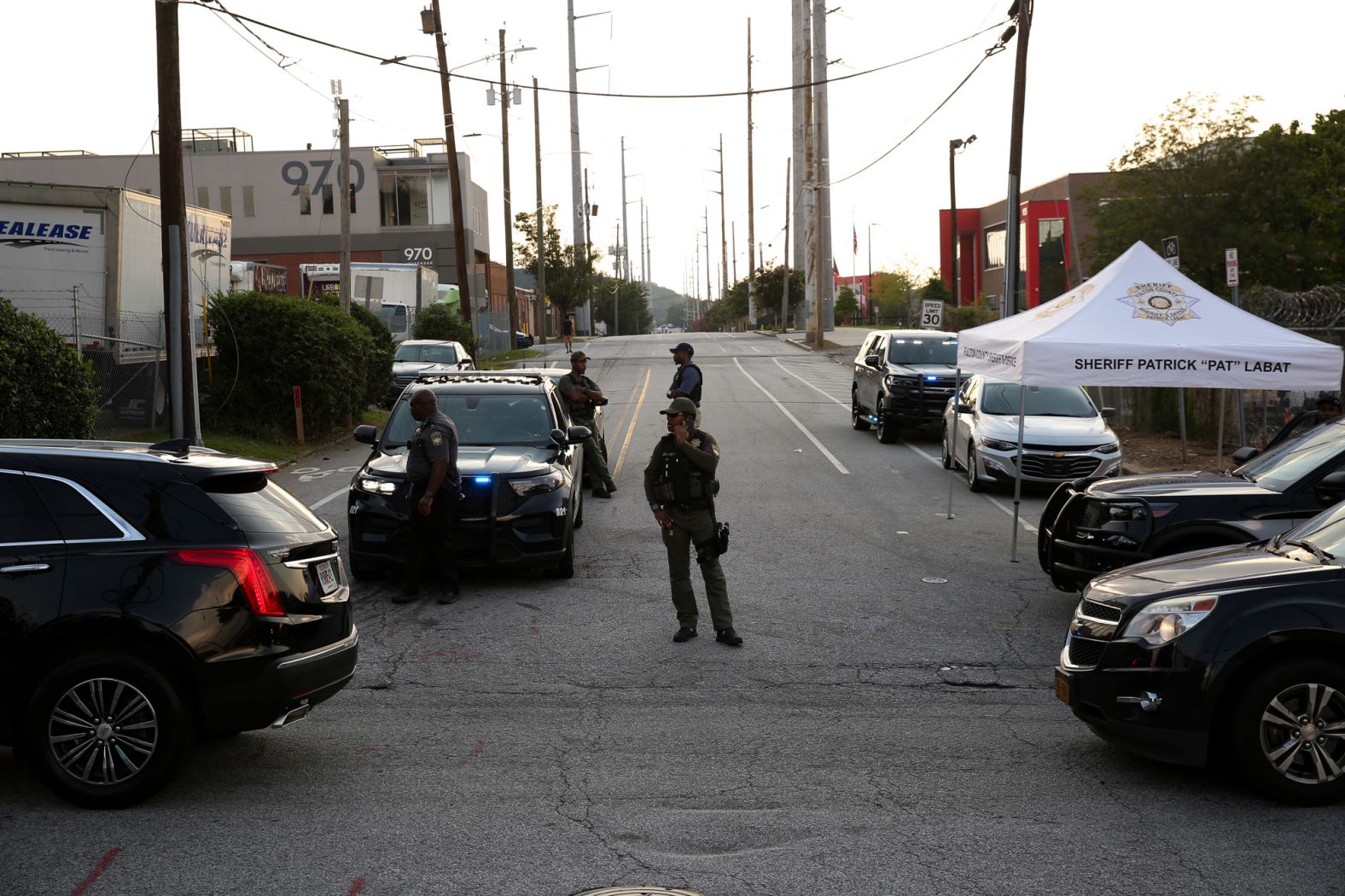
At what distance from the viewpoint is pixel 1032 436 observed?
1706 centimetres

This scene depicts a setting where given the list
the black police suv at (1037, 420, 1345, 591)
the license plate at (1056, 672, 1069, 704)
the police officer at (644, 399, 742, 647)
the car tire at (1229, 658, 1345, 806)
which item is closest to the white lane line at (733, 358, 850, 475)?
the black police suv at (1037, 420, 1345, 591)

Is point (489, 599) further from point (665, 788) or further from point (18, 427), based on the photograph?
point (18, 427)

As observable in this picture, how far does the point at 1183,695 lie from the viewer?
598cm

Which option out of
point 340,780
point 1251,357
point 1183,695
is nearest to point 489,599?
point 340,780

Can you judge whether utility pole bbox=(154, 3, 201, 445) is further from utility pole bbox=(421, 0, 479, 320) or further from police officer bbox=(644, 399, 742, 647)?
utility pole bbox=(421, 0, 479, 320)

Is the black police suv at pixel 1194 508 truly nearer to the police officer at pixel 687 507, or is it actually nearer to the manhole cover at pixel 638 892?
the police officer at pixel 687 507

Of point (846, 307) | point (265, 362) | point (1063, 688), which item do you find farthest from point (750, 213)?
point (1063, 688)

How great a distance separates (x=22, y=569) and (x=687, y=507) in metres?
4.59

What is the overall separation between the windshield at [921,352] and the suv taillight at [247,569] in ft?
60.2

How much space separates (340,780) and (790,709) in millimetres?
2700

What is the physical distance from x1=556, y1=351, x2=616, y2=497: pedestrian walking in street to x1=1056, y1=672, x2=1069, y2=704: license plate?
9844mm

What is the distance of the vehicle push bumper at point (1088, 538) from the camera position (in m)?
9.36

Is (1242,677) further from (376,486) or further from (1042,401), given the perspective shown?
(1042,401)

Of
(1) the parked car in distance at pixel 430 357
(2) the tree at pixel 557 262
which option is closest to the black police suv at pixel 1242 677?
(1) the parked car in distance at pixel 430 357
